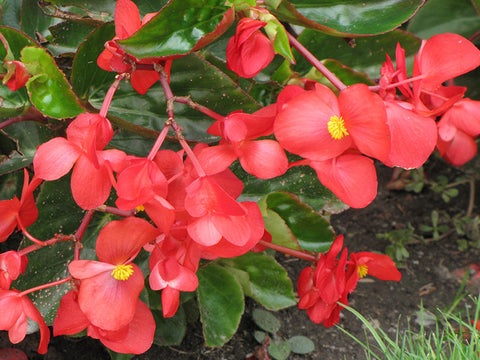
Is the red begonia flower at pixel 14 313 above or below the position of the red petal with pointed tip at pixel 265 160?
below

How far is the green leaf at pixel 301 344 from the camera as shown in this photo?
1007mm

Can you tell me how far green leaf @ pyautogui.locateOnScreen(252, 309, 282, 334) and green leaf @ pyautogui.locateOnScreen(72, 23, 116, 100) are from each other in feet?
1.99

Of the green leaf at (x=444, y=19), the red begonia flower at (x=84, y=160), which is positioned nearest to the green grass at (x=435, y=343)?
the red begonia flower at (x=84, y=160)

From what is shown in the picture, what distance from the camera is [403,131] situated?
0.46 meters

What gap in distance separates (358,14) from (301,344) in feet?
2.17

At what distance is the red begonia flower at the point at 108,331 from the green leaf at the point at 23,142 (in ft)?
0.93

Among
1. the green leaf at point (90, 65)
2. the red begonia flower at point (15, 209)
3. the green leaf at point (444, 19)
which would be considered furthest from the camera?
the green leaf at point (444, 19)

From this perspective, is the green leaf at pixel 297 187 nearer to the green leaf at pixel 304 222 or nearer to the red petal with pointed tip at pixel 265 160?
the green leaf at pixel 304 222

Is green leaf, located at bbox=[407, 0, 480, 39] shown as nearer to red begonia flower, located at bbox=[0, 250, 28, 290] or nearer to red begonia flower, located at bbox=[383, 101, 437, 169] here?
red begonia flower, located at bbox=[383, 101, 437, 169]

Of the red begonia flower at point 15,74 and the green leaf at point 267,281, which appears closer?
the red begonia flower at point 15,74

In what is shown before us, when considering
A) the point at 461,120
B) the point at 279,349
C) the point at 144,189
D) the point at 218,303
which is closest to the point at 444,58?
the point at 461,120

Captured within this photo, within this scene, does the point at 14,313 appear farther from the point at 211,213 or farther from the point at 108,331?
the point at 211,213

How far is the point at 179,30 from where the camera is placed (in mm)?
523

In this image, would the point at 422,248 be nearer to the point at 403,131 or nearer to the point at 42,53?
the point at 403,131
